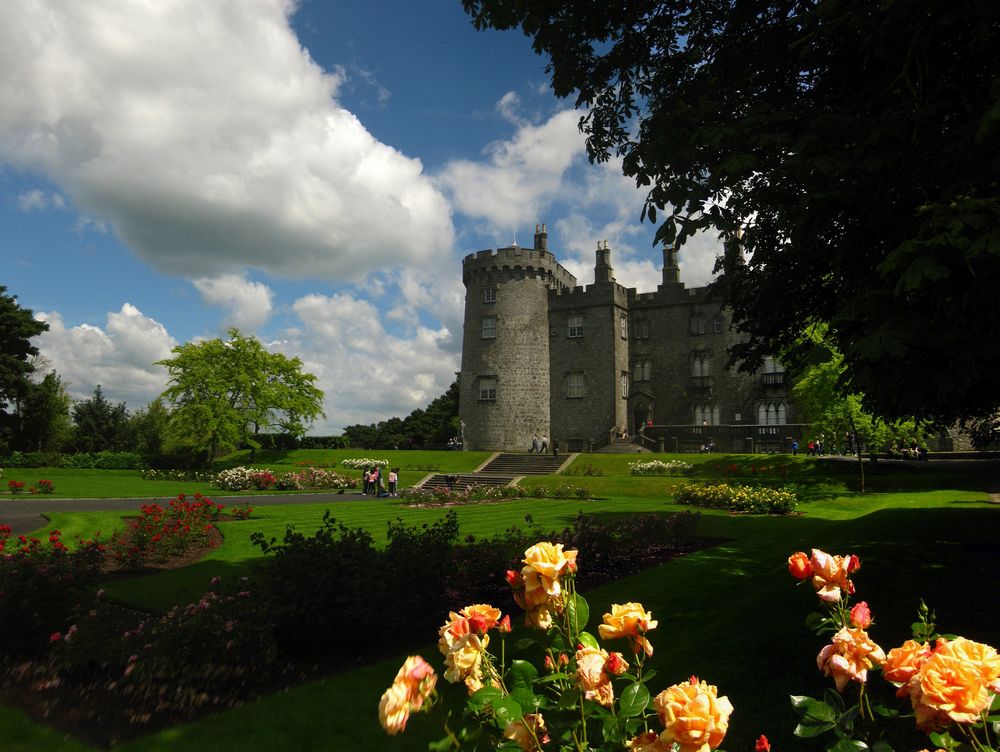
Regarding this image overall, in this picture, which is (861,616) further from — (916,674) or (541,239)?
(541,239)

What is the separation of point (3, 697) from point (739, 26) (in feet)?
38.9

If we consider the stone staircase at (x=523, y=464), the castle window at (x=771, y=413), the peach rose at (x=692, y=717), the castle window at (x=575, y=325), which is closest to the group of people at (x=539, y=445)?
the stone staircase at (x=523, y=464)

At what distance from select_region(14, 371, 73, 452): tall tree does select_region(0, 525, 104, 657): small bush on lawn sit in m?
55.5

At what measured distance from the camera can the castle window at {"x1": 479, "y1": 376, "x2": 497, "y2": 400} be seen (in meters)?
49.2

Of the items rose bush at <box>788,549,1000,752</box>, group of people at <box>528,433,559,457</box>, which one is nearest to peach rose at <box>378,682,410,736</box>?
rose bush at <box>788,549,1000,752</box>

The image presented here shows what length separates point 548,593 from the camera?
249cm

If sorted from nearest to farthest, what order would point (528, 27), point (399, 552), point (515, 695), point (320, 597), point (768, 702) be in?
point (515, 695)
point (768, 702)
point (320, 597)
point (399, 552)
point (528, 27)

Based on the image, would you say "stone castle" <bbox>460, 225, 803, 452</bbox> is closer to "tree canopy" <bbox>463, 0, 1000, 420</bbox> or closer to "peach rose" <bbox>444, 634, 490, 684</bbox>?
"tree canopy" <bbox>463, 0, 1000, 420</bbox>

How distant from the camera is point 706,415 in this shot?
47.3m

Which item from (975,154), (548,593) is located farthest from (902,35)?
(548,593)

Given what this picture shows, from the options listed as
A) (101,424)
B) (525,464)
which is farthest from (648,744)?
(101,424)

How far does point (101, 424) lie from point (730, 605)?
258ft

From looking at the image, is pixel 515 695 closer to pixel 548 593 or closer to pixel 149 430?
pixel 548 593

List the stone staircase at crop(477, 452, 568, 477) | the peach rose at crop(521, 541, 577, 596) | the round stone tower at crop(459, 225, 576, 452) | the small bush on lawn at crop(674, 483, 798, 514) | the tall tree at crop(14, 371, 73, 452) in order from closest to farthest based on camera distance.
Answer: the peach rose at crop(521, 541, 577, 596) < the small bush on lawn at crop(674, 483, 798, 514) < the stone staircase at crop(477, 452, 568, 477) < the round stone tower at crop(459, 225, 576, 452) < the tall tree at crop(14, 371, 73, 452)
